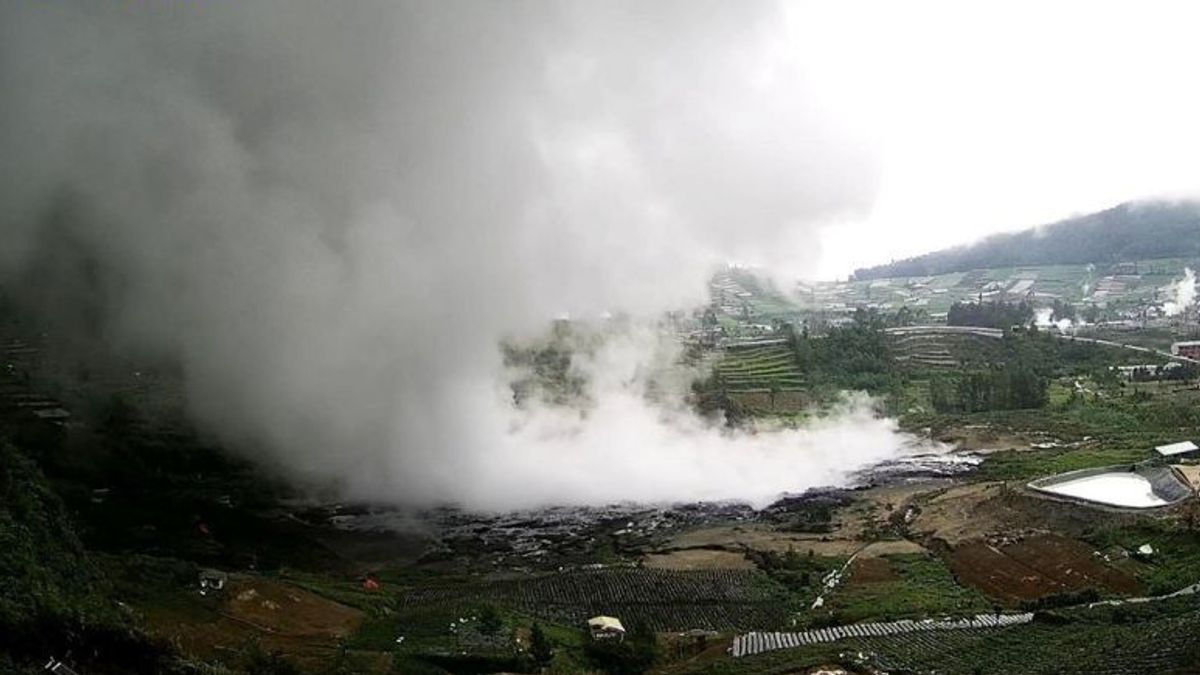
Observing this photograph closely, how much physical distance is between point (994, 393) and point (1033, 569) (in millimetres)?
45436

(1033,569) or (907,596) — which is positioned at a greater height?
(907,596)

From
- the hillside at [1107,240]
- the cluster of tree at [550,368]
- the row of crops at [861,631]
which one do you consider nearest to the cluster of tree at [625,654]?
the row of crops at [861,631]

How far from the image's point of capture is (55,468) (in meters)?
41.5

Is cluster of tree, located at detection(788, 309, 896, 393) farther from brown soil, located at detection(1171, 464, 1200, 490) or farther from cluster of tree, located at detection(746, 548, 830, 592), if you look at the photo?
cluster of tree, located at detection(746, 548, 830, 592)

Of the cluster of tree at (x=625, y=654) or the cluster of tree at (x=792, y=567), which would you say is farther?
the cluster of tree at (x=792, y=567)

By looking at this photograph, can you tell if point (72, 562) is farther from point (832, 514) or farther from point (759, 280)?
point (759, 280)

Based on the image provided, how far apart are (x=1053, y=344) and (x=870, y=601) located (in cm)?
6934

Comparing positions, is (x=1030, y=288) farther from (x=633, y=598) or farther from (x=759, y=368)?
(x=633, y=598)

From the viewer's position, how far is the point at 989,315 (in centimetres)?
10969

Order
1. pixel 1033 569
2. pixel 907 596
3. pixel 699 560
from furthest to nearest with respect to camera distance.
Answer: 1. pixel 699 560
2. pixel 1033 569
3. pixel 907 596

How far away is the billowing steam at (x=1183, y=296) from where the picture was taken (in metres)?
122

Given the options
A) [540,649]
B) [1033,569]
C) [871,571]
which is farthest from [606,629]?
[1033,569]

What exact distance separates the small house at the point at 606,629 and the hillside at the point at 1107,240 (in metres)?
165

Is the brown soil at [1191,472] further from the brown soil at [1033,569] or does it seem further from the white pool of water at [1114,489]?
the brown soil at [1033,569]
